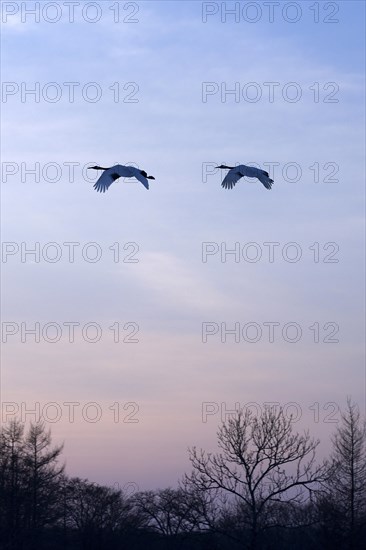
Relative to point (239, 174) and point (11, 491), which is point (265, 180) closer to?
point (239, 174)

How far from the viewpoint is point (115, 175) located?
1062 inches

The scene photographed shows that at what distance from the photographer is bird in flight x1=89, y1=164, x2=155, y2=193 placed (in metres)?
26.1

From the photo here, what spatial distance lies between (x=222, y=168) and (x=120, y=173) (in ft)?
12.3

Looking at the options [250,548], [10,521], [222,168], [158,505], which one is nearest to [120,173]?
[222,168]

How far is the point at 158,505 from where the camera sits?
8344 centimetres

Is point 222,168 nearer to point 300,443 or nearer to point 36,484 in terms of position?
point 300,443

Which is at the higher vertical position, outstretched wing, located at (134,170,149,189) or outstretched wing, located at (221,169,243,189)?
outstretched wing, located at (221,169,243,189)

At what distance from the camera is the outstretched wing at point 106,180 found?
26.5 metres

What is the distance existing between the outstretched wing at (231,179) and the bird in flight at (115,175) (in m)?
2.28

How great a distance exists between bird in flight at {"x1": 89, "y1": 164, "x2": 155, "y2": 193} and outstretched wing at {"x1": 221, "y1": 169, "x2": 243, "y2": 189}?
7.49 ft

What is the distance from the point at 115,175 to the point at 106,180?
1.04 feet

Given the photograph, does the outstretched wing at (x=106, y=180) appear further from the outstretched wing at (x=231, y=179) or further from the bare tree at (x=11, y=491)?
the bare tree at (x=11, y=491)

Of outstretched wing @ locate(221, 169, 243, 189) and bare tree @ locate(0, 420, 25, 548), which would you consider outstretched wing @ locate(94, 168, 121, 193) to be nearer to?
outstretched wing @ locate(221, 169, 243, 189)

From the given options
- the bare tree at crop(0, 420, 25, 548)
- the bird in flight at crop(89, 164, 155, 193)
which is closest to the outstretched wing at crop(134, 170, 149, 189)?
the bird in flight at crop(89, 164, 155, 193)
